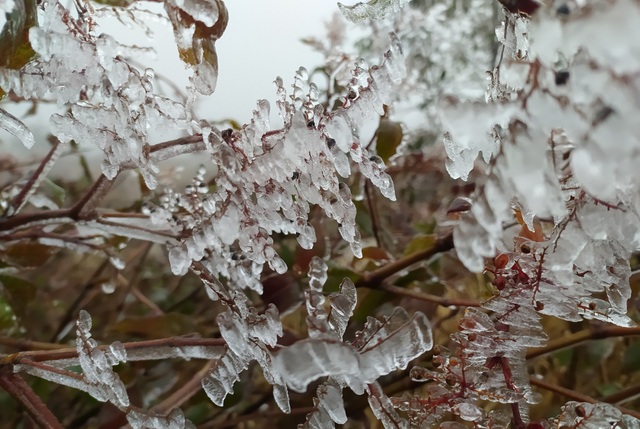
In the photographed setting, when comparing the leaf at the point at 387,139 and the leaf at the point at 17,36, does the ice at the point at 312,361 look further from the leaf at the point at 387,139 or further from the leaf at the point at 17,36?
the leaf at the point at 387,139

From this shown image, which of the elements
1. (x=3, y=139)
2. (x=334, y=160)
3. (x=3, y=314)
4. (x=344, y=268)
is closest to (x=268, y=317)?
(x=334, y=160)

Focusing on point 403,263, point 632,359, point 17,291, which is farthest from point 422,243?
point 17,291

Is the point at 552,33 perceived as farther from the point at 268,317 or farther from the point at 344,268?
the point at 344,268

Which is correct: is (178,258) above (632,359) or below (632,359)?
above

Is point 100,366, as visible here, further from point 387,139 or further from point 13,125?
point 387,139

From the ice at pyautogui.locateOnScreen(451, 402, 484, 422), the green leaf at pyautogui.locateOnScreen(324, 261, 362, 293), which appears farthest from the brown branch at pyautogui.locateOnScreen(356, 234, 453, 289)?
the ice at pyautogui.locateOnScreen(451, 402, 484, 422)

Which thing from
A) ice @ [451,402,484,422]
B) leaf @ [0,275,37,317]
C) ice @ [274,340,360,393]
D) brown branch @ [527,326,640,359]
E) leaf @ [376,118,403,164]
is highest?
ice @ [274,340,360,393]

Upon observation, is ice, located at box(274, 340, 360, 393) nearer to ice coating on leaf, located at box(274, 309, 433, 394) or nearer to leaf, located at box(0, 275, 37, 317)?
ice coating on leaf, located at box(274, 309, 433, 394)
